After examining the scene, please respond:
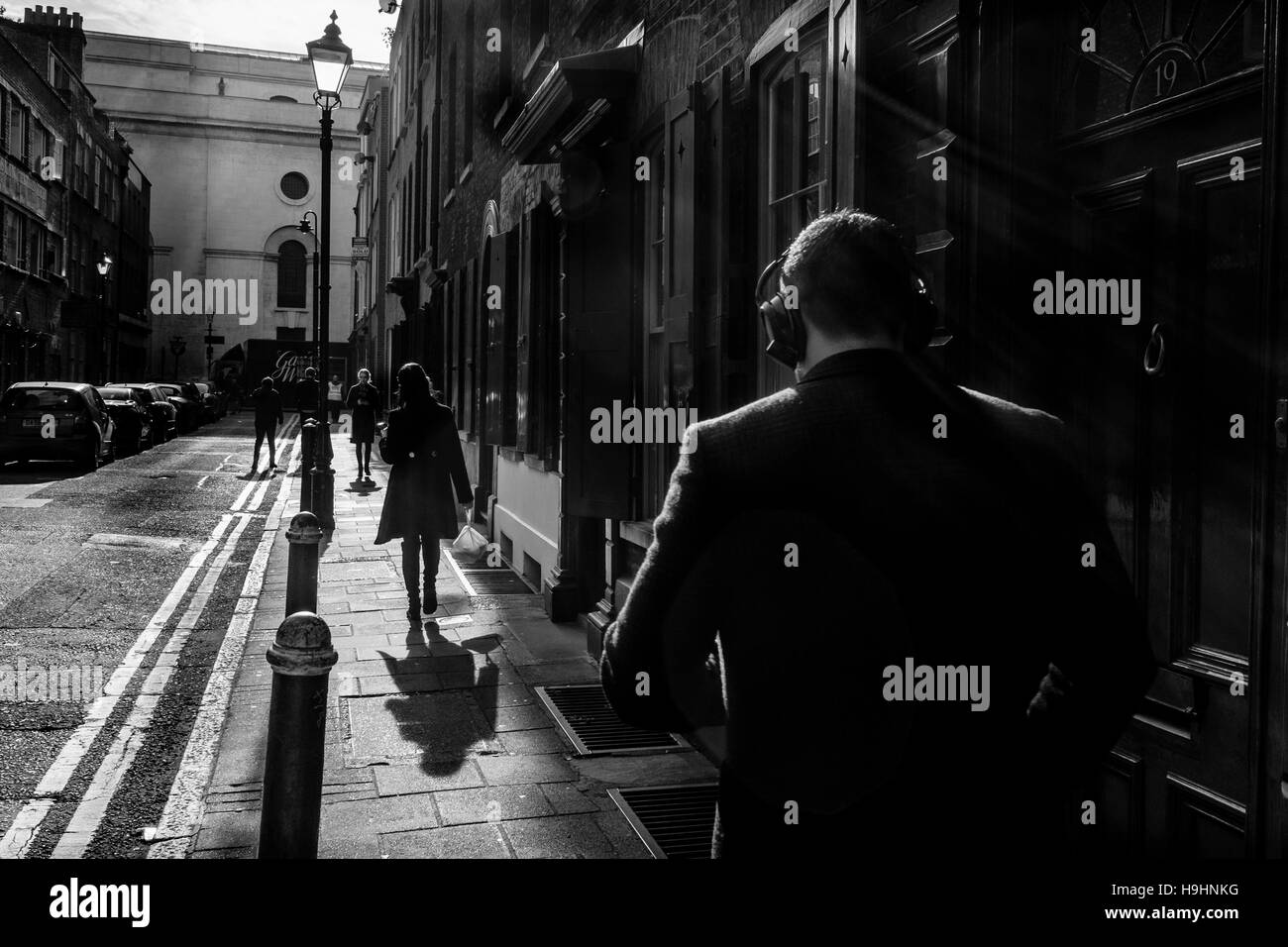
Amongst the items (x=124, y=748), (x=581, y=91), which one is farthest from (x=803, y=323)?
(x=581, y=91)

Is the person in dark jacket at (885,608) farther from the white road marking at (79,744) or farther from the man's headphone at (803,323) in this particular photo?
the white road marking at (79,744)

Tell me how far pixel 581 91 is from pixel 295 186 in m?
50.8

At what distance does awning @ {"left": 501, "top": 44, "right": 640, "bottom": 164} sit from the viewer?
8.07m

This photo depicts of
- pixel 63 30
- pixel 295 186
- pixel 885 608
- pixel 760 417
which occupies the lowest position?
pixel 885 608

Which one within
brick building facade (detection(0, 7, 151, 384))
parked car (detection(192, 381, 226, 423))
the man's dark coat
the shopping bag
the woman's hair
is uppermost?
brick building facade (detection(0, 7, 151, 384))

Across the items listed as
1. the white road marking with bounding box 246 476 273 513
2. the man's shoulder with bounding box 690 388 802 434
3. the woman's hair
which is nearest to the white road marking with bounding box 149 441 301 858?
the woman's hair

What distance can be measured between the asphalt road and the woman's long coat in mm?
1572

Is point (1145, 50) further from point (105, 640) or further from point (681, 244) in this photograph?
point (105, 640)

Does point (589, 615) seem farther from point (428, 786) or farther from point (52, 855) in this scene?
point (52, 855)

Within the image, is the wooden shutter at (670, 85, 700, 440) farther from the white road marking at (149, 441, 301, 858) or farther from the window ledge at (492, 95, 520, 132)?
the window ledge at (492, 95, 520, 132)

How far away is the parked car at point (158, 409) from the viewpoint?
1174 inches

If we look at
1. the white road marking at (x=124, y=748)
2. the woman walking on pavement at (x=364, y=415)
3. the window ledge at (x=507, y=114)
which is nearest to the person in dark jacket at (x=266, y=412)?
the woman walking on pavement at (x=364, y=415)

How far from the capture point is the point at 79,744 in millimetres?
5988

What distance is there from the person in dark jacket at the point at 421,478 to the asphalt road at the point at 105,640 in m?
1.53
